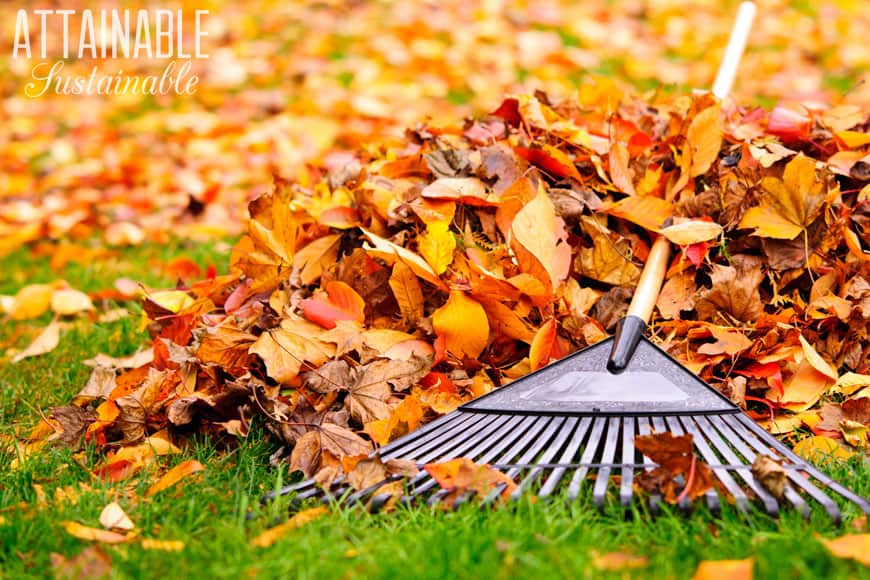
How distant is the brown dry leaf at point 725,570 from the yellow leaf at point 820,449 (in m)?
0.47

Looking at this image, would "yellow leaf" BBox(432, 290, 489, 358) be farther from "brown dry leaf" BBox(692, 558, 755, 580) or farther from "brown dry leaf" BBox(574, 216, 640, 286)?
"brown dry leaf" BBox(692, 558, 755, 580)

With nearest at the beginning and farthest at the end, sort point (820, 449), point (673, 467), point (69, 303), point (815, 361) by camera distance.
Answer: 1. point (673, 467)
2. point (820, 449)
3. point (815, 361)
4. point (69, 303)

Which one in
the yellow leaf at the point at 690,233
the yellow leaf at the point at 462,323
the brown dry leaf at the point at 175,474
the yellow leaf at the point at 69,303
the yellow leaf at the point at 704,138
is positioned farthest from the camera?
Answer: the yellow leaf at the point at 69,303

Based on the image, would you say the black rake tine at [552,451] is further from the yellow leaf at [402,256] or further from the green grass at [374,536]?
the yellow leaf at [402,256]

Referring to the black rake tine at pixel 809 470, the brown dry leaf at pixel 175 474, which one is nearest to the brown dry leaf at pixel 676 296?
the black rake tine at pixel 809 470

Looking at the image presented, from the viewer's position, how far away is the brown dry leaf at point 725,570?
122 centimetres

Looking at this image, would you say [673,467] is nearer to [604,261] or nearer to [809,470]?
[809,470]

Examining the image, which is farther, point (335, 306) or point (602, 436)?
point (335, 306)

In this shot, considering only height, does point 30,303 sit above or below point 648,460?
below

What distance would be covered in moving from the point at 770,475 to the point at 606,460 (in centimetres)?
26

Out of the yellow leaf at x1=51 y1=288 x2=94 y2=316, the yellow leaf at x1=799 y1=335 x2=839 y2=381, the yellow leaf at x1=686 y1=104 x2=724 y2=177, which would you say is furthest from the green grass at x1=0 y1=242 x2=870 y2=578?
the yellow leaf at x1=51 y1=288 x2=94 y2=316

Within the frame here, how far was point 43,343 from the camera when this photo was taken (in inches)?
97.2

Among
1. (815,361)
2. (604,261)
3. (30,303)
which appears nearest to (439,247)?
(604,261)

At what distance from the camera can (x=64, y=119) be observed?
4836 mm
